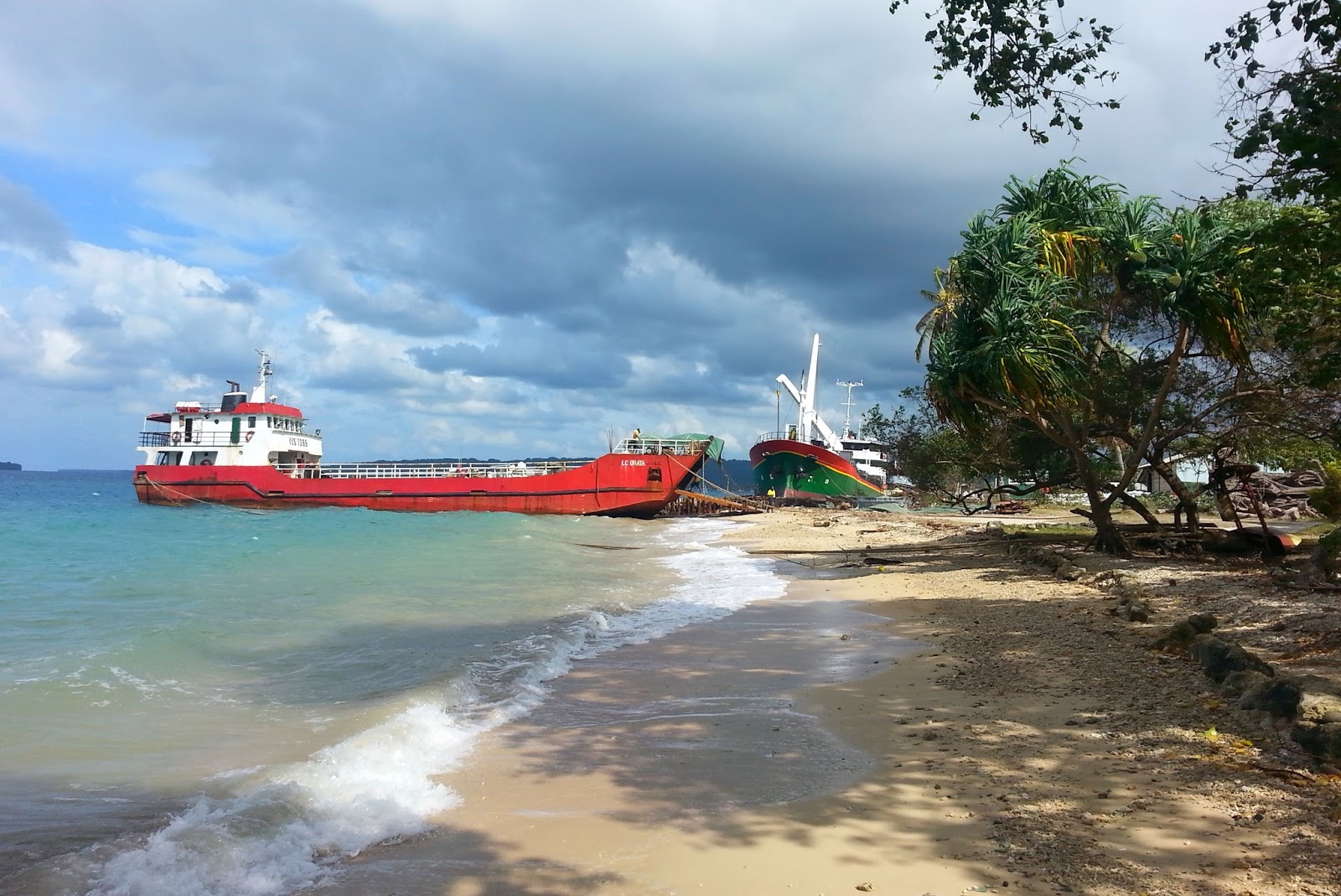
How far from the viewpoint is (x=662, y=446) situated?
36.3 meters

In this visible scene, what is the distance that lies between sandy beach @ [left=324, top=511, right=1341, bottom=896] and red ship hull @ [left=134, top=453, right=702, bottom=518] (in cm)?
2692

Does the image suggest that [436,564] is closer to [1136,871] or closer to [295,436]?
[1136,871]

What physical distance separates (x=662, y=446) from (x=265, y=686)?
2927cm

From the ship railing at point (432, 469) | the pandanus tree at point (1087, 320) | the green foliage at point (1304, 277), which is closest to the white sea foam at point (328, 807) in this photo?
the green foliage at point (1304, 277)

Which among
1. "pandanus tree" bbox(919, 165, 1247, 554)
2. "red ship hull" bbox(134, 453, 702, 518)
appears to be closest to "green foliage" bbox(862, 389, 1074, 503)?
"pandanus tree" bbox(919, 165, 1247, 554)

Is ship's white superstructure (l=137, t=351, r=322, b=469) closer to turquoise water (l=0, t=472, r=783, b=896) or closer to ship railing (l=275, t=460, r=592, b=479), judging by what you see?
ship railing (l=275, t=460, r=592, b=479)

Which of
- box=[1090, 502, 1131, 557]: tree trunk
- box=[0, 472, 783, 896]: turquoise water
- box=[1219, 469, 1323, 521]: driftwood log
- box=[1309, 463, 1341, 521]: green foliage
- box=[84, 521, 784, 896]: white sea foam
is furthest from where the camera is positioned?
box=[1219, 469, 1323, 521]: driftwood log

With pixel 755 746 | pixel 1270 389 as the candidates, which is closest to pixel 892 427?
pixel 1270 389

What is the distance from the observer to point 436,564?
1691 cm

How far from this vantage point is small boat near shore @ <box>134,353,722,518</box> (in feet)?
113

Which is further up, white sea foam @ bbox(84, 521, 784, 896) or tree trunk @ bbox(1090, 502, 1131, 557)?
tree trunk @ bbox(1090, 502, 1131, 557)

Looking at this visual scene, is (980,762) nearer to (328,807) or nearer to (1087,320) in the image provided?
(328,807)

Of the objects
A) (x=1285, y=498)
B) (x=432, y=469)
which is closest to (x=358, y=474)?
(x=432, y=469)

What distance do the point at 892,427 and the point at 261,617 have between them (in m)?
15.3
